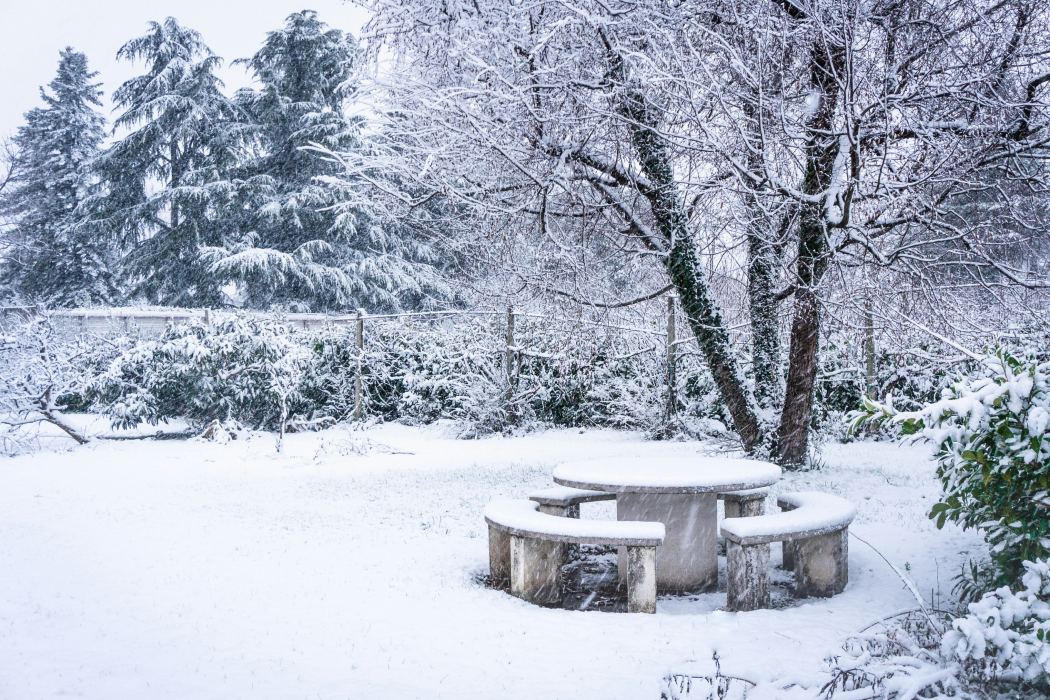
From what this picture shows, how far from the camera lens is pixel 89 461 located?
8992 millimetres

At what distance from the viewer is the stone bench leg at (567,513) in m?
4.75

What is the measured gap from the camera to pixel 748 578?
3.70m

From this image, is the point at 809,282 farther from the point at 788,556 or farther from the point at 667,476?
the point at 667,476

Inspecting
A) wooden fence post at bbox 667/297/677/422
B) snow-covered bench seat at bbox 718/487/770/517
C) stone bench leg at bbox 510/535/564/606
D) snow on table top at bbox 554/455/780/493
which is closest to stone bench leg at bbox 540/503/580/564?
snow on table top at bbox 554/455/780/493

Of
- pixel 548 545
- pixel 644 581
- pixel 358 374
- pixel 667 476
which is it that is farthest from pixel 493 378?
pixel 644 581

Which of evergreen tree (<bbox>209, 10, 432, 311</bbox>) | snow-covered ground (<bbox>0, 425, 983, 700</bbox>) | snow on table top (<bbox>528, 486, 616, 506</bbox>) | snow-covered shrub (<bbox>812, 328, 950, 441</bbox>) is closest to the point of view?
snow-covered ground (<bbox>0, 425, 983, 700</bbox>)

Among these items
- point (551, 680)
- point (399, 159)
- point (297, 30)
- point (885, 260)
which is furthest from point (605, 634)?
point (297, 30)

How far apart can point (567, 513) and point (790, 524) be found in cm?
170

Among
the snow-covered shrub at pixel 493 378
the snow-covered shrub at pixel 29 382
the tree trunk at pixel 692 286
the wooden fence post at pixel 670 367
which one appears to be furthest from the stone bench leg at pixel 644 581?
the snow-covered shrub at pixel 29 382

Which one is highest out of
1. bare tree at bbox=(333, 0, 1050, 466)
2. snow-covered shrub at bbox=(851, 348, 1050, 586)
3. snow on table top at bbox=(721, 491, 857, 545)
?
bare tree at bbox=(333, 0, 1050, 466)

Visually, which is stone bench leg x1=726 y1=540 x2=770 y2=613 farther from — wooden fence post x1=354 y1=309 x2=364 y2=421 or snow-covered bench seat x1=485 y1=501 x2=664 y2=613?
wooden fence post x1=354 y1=309 x2=364 y2=421

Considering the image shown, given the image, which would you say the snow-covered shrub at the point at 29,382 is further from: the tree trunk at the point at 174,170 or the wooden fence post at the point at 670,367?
the tree trunk at the point at 174,170

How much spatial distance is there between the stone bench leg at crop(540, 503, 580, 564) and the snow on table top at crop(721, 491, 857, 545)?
1243 mm

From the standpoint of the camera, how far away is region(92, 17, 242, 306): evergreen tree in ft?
70.7
